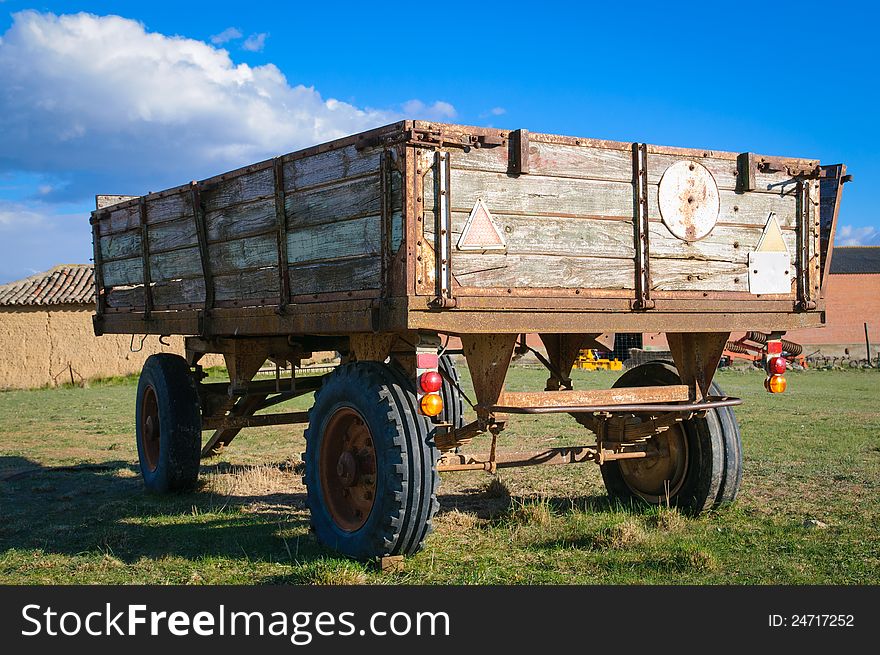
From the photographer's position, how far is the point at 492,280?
193 inches

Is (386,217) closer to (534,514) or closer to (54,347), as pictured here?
(534,514)

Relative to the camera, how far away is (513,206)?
16.4 ft

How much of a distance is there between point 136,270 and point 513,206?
4384 mm

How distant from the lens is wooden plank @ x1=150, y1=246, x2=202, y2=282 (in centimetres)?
690

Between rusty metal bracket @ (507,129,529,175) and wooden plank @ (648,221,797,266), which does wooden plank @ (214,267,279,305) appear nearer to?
rusty metal bracket @ (507,129,529,175)

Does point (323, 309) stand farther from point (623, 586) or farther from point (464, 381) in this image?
point (464, 381)

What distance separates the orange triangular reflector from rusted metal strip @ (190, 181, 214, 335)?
2687mm

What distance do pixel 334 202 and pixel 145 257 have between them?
10.4 ft

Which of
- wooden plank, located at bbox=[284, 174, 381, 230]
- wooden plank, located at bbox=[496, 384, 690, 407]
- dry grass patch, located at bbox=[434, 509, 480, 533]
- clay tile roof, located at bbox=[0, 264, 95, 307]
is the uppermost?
clay tile roof, located at bbox=[0, 264, 95, 307]

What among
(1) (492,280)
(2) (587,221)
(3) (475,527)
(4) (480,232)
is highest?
(2) (587,221)

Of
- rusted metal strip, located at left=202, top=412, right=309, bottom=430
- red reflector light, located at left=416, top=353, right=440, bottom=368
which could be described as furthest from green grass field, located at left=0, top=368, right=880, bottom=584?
red reflector light, located at left=416, top=353, right=440, bottom=368

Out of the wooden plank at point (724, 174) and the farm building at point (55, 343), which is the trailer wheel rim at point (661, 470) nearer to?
the wooden plank at point (724, 174)

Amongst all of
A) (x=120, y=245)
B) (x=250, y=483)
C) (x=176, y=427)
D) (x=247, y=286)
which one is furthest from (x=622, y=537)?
(x=120, y=245)

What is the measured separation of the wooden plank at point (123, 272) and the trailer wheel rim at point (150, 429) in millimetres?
1037
